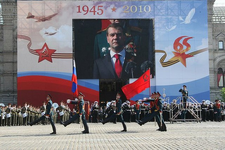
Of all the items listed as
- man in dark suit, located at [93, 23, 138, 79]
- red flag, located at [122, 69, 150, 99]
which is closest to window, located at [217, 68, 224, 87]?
man in dark suit, located at [93, 23, 138, 79]

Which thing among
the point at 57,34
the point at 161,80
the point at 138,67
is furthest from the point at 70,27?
the point at 161,80

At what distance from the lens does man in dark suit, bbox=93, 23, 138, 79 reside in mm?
45438

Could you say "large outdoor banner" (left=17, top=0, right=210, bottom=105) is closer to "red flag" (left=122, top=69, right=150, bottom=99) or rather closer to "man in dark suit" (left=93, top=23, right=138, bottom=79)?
"man in dark suit" (left=93, top=23, right=138, bottom=79)

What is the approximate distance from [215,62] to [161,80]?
2020cm

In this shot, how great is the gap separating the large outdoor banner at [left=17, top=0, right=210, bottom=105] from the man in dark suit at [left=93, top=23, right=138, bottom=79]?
0.11 meters

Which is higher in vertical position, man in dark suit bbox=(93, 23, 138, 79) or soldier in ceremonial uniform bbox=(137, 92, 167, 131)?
man in dark suit bbox=(93, 23, 138, 79)

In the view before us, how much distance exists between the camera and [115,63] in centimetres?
4544

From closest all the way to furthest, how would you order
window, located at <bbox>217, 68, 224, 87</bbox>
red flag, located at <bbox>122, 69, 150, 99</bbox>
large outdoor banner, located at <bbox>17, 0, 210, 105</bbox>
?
red flag, located at <bbox>122, 69, 150, 99</bbox>, large outdoor banner, located at <bbox>17, 0, 210, 105</bbox>, window, located at <bbox>217, 68, 224, 87</bbox>

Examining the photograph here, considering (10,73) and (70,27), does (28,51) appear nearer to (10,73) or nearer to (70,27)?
(70,27)

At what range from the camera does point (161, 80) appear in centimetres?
4619

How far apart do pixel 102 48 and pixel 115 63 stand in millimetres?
2216

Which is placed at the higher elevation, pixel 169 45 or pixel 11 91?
pixel 169 45

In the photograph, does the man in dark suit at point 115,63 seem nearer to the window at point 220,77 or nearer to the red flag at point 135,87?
the red flag at point 135,87

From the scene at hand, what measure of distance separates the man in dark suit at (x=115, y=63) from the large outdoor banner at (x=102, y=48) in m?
0.11
